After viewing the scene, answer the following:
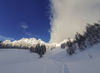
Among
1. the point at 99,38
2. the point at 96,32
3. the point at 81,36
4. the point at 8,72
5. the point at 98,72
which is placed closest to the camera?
the point at 98,72

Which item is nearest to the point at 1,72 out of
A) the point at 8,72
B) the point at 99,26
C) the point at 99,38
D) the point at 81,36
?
the point at 8,72

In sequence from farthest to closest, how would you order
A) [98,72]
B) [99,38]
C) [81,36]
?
[81,36] → [99,38] → [98,72]

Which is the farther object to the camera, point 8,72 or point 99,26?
point 99,26

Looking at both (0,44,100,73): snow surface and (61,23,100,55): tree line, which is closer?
(0,44,100,73): snow surface

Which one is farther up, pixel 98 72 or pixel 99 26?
pixel 99 26

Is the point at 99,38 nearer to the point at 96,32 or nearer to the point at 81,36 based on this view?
the point at 96,32

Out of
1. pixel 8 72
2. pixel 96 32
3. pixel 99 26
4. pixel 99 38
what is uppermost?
pixel 99 26

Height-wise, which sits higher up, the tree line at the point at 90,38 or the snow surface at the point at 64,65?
the tree line at the point at 90,38

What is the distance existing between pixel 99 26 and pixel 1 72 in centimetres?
2982

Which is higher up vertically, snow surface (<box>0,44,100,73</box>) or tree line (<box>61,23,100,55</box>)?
tree line (<box>61,23,100,55</box>)

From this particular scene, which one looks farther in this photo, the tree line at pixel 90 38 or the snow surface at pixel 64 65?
the tree line at pixel 90 38

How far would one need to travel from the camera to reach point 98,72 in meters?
5.08

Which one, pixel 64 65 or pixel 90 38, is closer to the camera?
pixel 64 65

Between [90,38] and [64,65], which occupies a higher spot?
[90,38]
